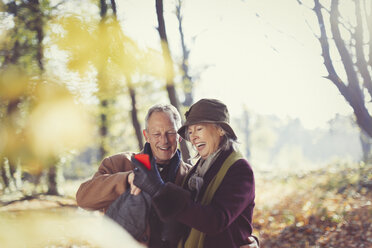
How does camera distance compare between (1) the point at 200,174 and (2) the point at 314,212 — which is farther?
(2) the point at 314,212

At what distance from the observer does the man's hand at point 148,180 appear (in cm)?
173

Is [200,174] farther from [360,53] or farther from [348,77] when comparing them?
[360,53]

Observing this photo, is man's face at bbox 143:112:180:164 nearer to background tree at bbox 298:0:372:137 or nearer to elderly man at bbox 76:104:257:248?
elderly man at bbox 76:104:257:248

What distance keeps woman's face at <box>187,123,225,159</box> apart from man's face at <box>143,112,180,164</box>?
42cm

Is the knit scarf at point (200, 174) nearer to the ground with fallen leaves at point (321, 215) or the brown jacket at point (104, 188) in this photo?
the brown jacket at point (104, 188)

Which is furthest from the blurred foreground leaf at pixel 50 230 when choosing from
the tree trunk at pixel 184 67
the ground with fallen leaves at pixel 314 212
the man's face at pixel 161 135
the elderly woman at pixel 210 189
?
the tree trunk at pixel 184 67

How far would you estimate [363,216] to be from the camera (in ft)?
22.5

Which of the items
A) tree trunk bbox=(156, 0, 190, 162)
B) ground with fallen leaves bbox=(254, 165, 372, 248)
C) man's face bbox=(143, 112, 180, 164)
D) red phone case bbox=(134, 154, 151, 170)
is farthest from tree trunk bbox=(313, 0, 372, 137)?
red phone case bbox=(134, 154, 151, 170)

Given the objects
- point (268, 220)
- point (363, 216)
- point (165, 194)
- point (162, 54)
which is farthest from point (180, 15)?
point (165, 194)

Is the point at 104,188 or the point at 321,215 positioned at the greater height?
the point at 104,188

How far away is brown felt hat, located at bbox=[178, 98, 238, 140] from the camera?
2.17 metres

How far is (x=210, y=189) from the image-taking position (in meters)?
2.03

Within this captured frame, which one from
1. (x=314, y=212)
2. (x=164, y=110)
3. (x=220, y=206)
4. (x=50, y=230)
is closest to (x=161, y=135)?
(x=164, y=110)

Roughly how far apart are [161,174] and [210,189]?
2.37 feet
